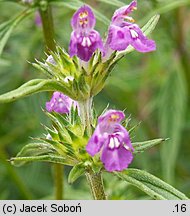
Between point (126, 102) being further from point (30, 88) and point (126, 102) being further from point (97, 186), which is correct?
point (30, 88)

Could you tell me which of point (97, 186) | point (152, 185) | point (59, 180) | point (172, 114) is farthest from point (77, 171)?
point (172, 114)

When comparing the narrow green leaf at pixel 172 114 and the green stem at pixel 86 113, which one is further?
the narrow green leaf at pixel 172 114

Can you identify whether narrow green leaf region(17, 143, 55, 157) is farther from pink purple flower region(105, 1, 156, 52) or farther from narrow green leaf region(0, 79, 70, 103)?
pink purple flower region(105, 1, 156, 52)

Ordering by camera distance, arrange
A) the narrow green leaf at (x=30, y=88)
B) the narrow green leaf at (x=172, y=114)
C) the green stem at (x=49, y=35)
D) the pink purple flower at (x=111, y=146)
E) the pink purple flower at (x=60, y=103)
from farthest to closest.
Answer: the narrow green leaf at (x=172, y=114), the green stem at (x=49, y=35), the pink purple flower at (x=60, y=103), the pink purple flower at (x=111, y=146), the narrow green leaf at (x=30, y=88)

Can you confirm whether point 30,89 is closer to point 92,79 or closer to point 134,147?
point 92,79

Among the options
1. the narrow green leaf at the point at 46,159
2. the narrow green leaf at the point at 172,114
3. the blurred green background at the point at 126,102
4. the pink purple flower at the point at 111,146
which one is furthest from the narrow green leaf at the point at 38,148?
the narrow green leaf at the point at 172,114

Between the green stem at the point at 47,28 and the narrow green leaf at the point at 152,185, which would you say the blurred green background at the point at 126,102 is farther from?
the narrow green leaf at the point at 152,185
